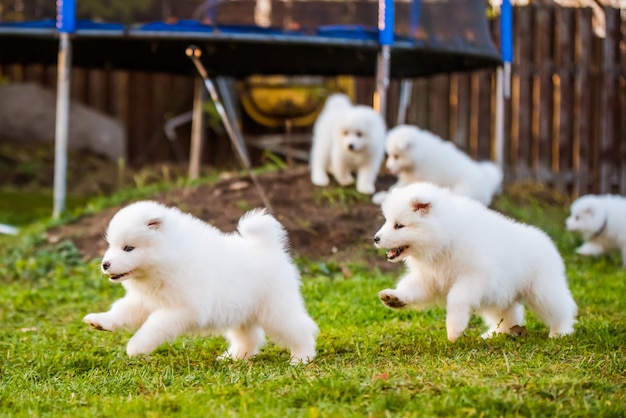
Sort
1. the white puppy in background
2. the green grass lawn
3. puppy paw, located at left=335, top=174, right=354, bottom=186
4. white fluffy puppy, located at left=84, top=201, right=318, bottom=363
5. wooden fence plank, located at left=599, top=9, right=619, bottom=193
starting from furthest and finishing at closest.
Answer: wooden fence plank, located at left=599, top=9, right=619, bottom=193, puppy paw, located at left=335, top=174, right=354, bottom=186, the white puppy in background, white fluffy puppy, located at left=84, top=201, right=318, bottom=363, the green grass lawn

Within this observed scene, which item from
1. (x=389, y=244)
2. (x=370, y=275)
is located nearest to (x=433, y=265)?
(x=389, y=244)

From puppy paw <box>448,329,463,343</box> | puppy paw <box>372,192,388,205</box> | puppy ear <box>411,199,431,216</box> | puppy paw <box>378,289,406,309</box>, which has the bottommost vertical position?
puppy paw <box>448,329,463,343</box>

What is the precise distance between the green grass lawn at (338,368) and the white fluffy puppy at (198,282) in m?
0.18

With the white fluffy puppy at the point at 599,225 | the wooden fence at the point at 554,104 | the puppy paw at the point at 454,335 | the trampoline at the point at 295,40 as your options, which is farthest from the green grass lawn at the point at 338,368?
the wooden fence at the point at 554,104

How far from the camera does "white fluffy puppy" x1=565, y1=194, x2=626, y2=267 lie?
931 centimetres

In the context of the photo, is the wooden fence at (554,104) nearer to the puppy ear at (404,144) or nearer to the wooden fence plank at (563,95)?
the wooden fence plank at (563,95)

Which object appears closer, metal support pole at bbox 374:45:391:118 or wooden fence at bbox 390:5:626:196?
metal support pole at bbox 374:45:391:118

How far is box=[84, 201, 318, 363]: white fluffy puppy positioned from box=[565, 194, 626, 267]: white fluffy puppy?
516cm

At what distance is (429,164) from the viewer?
9188 mm

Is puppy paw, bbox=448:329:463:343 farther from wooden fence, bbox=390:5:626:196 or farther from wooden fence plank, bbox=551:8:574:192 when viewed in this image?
wooden fence plank, bbox=551:8:574:192

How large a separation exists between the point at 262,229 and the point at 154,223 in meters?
0.59

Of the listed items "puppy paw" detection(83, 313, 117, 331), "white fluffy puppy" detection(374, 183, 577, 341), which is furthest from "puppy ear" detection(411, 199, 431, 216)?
"puppy paw" detection(83, 313, 117, 331)

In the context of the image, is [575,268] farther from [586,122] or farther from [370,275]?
[586,122]

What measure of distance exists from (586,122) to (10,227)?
27.1 ft
